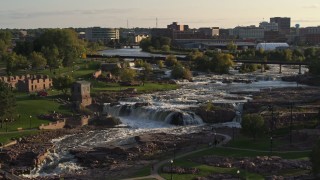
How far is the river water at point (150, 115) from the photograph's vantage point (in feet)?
212

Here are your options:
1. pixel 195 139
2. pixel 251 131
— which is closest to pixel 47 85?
pixel 195 139

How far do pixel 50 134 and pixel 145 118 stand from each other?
775 inches

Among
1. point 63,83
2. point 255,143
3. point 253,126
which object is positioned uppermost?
point 63,83

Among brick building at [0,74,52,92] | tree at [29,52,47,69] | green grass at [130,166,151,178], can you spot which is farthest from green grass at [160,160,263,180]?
tree at [29,52,47,69]

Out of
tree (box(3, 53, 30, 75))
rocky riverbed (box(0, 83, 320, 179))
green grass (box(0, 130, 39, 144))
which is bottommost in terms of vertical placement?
rocky riverbed (box(0, 83, 320, 179))

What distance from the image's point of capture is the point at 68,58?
142 meters

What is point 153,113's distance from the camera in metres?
92.3

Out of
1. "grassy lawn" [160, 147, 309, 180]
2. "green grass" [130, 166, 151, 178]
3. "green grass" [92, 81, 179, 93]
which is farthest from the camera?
"green grass" [92, 81, 179, 93]

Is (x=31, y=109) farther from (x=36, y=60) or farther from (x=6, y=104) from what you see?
(x=36, y=60)

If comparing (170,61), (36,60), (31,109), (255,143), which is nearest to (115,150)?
(255,143)

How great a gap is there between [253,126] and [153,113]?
87.8ft

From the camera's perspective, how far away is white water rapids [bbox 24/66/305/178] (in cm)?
6412

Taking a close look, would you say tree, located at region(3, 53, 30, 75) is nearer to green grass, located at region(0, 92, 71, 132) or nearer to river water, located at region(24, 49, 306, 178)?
green grass, located at region(0, 92, 71, 132)

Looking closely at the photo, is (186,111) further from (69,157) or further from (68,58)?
(68,58)
